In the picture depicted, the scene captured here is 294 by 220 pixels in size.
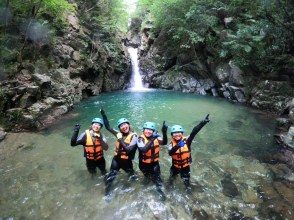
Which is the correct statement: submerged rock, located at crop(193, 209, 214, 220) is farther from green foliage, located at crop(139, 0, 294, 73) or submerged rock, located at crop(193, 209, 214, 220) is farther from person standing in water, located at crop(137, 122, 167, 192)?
green foliage, located at crop(139, 0, 294, 73)

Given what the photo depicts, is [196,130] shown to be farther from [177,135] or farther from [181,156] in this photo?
[181,156]

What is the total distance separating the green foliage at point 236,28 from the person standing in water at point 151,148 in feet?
34.3

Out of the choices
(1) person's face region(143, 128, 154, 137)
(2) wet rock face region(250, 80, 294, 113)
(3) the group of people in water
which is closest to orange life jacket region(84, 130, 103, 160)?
(3) the group of people in water

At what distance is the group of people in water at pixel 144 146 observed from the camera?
658 cm

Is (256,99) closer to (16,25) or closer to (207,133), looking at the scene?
(207,133)

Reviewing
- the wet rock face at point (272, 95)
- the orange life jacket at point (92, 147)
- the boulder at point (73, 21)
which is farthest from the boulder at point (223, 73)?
the orange life jacket at point (92, 147)

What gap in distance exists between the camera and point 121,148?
22.4 ft

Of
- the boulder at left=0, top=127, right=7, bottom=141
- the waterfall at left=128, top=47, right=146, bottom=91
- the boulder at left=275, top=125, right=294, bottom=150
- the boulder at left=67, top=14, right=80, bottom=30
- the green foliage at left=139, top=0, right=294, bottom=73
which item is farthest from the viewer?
the waterfall at left=128, top=47, right=146, bottom=91

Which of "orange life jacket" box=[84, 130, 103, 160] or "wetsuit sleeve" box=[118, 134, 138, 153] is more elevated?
"wetsuit sleeve" box=[118, 134, 138, 153]

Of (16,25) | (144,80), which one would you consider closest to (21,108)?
(16,25)

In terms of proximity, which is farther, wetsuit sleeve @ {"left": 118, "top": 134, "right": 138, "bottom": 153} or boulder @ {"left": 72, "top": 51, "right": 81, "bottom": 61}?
boulder @ {"left": 72, "top": 51, "right": 81, "bottom": 61}

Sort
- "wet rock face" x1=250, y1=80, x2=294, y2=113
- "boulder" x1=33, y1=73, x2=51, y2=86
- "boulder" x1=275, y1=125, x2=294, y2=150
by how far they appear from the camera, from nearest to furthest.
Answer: "boulder" x1=275, y1=125, x2=294, y2=150 → "boulder" x1=33, y1=73, x2=51, y2=86 → "wet rock face" x1=250, y1=80, x2=294, y2=113

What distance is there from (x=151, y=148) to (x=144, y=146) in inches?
8.7

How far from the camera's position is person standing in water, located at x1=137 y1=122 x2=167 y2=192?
652 cm
